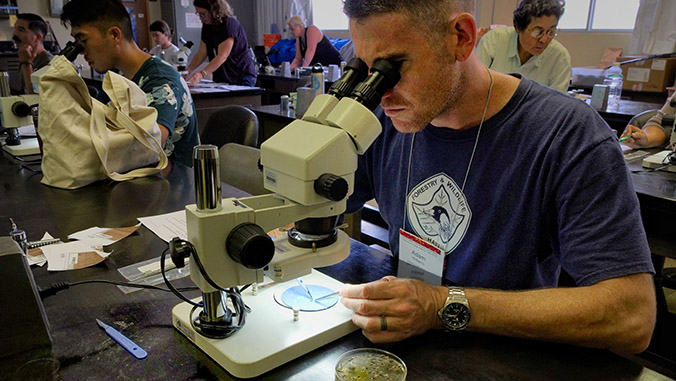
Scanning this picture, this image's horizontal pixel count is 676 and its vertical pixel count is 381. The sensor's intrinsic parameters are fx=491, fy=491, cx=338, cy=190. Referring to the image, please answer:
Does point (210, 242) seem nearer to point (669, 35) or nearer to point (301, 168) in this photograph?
point (301, 168)

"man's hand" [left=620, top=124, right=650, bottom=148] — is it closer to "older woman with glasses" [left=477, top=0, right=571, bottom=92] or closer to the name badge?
"older woman with glasses" [left=477, top=0, right=571, bottom=92]

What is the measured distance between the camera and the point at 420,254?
1071 mm

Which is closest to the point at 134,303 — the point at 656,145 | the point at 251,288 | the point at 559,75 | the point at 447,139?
the point at 251,288

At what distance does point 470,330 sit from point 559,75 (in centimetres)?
307

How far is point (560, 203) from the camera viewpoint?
0.95 m

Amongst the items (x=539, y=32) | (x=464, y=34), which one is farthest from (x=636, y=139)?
(x=464, y=34)

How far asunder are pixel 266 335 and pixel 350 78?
42 centimetres

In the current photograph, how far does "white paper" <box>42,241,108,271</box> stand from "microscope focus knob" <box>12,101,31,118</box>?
1.15 m

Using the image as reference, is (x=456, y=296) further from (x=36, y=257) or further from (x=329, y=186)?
(x=36, y=257)

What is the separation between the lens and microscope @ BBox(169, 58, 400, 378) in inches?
27.3

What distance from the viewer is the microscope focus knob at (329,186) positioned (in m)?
0.69

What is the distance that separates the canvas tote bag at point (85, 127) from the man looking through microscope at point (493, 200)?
869mm

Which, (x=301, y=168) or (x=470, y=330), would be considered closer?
(x=301, y=168)

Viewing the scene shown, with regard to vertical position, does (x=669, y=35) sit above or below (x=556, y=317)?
above
